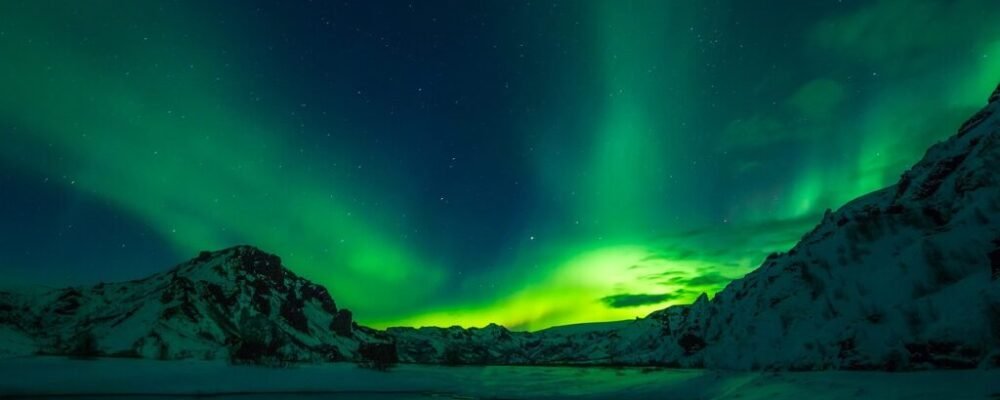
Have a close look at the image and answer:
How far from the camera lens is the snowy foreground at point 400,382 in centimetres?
2258

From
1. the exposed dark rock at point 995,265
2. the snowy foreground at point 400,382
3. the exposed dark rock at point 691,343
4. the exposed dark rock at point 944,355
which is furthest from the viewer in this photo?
the exposed dark rock at point 691,343

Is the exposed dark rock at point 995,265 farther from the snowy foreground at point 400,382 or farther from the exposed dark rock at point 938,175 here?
the exposed dark rock at point 938,175

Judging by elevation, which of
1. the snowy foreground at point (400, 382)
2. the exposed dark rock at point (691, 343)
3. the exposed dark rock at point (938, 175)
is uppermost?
the exposed dark rock at point (938, 175)

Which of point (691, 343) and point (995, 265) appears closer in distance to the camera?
point (995, 265)

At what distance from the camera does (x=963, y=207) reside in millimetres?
69625

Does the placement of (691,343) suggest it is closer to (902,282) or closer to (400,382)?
(902,282)

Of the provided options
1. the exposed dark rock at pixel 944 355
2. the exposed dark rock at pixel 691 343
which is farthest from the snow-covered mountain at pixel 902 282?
the exposed dark rock at pixel 691 343

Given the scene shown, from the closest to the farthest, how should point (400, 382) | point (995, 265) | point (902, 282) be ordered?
point (400, 382), point (995, 265), point (902, 282)

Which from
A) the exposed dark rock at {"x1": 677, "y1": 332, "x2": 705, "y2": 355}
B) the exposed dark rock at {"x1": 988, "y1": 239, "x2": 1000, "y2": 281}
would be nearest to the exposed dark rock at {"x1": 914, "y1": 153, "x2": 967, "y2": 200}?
the exposed dark rock at {"x1": 988, "y1": 239, "x2": 1000, "y2": 281}

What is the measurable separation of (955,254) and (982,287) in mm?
23306

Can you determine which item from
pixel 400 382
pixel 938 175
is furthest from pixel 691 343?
pixel 400 382

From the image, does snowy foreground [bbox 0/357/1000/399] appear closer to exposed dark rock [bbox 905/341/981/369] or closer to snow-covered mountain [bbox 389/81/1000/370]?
snow-covered mountain [bbox 389/81/1000/370]

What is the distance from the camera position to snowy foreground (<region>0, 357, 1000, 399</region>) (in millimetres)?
22578

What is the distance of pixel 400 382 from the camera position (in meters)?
34.3
